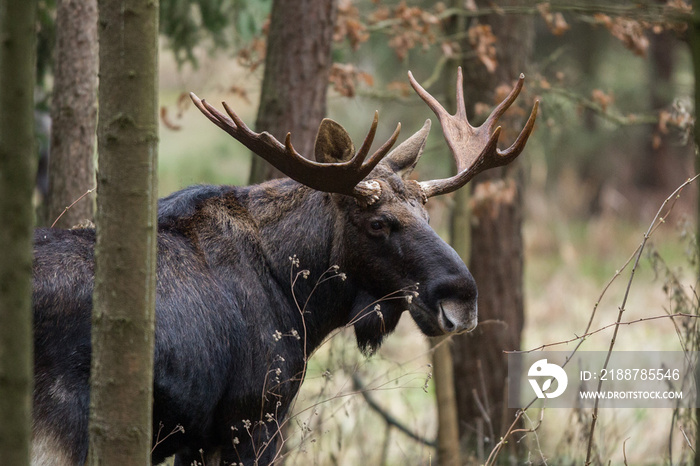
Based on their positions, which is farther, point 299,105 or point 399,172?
point 299,105

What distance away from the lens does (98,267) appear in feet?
8.14

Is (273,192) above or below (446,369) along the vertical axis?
above

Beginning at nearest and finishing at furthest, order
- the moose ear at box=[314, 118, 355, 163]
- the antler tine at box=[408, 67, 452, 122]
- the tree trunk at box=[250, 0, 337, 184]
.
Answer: the moose ear at box=[314, 118, 355, 163] < the antler tine at box=[408, 67, 452, 122] < the tree trunk at box=[250, 0, 337, 184]

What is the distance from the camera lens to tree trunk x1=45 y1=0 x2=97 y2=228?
537 centimetres

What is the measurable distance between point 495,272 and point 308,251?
371 cm

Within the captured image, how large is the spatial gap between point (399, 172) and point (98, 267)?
2.65 meters

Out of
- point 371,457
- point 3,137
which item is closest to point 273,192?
point 3,137

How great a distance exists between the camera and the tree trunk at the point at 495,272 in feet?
25.3

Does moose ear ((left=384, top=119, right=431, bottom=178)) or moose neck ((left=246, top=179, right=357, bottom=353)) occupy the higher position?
moose ear ((left=384, top=119, right=431, bottom=178))

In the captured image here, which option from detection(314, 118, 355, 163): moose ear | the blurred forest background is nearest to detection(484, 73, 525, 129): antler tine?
the blurred forest background

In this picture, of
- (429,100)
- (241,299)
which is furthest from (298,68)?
(241,299)

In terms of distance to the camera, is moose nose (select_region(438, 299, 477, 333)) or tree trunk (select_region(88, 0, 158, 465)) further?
moose nose (select_region(438, 299, 477, 333))

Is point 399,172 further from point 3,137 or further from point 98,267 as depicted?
point 3,137

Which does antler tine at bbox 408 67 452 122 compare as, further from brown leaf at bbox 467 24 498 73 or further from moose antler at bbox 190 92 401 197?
brown leaf at bbox 467 24 498 73
